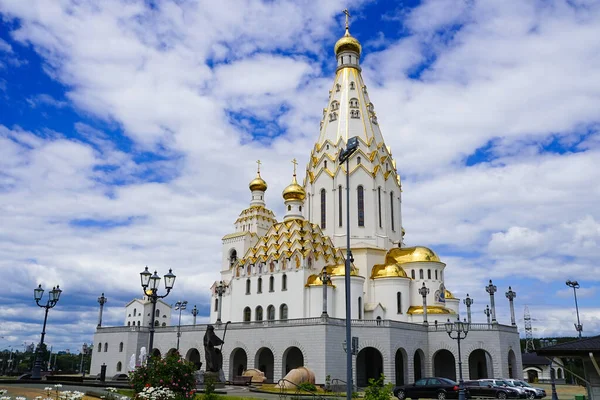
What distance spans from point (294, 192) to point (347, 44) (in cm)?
1745

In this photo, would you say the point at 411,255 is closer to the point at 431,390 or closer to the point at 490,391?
the point at 490,391

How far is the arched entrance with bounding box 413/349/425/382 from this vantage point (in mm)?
40406

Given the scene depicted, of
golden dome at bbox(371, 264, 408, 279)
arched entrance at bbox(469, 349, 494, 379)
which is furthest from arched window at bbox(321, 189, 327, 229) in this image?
arched entrance at bbox(469, 349, 494, 379)

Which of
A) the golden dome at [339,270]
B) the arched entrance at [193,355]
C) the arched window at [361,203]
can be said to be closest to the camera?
the golden dome at [339,270]

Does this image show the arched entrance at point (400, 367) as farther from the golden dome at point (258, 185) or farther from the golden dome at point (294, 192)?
the golden dome at point (258, 185)

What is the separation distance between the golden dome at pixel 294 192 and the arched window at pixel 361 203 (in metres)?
5.19

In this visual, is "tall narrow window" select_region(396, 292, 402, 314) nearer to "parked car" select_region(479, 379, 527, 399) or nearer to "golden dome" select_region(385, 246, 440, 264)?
"golden dome" select_region(385, 246, 440, 264)

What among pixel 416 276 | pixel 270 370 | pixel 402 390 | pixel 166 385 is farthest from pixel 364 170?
pixel 166 385

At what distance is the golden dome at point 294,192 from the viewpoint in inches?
2000

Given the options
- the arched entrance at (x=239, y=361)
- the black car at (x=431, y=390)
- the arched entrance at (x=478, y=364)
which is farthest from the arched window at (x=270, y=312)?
the black car at (x=431, y=390)

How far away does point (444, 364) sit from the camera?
42719 millimetres

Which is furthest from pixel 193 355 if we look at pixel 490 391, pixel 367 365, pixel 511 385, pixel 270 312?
pixel 511 385

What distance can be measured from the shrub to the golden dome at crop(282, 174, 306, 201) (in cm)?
3498

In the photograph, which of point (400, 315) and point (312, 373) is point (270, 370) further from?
point (400, 315)
